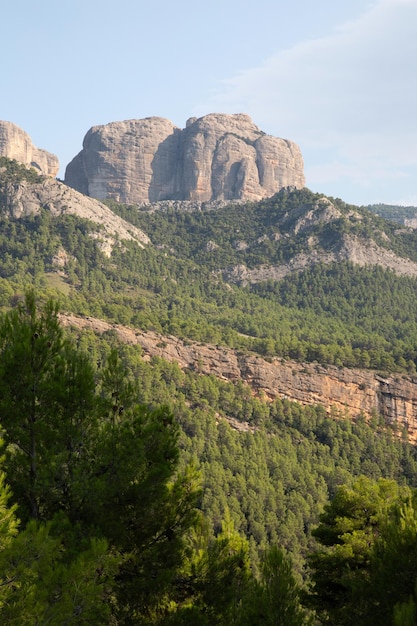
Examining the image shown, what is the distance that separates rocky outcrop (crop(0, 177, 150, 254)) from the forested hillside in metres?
2.18

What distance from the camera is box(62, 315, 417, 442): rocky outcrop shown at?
102000 mm

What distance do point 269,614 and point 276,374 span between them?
3601 inches

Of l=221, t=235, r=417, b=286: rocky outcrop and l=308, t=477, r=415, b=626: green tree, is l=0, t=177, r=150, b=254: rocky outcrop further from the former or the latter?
l=308, t=477, r=415, b=626: green tree

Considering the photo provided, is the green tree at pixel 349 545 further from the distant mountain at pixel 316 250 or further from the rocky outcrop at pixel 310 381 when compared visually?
the distant mountain at pixel 316 250

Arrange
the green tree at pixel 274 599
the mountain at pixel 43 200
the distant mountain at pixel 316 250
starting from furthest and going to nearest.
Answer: the distant mountain at pixel 316 250, the mountain at pixel 43 200, the green tree at pixel 274 599

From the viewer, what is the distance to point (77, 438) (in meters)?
14.1

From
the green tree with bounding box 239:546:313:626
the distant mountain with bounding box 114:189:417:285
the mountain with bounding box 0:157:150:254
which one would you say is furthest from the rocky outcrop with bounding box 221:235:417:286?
the green tree with bounding box 239:546:313:626

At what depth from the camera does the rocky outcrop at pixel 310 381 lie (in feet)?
335

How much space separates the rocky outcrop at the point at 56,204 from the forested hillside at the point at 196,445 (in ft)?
7.15

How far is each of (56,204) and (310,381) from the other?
102311 millimetres

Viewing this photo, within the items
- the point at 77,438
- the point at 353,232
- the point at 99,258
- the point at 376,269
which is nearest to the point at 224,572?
the point at 77,438

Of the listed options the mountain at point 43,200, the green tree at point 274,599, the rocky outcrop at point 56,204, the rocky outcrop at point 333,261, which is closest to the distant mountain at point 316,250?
the rocky outcrop at point 333,261

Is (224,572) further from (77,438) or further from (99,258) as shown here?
(99,258)

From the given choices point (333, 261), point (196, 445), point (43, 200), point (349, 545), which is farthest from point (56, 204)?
point (349, 545)
